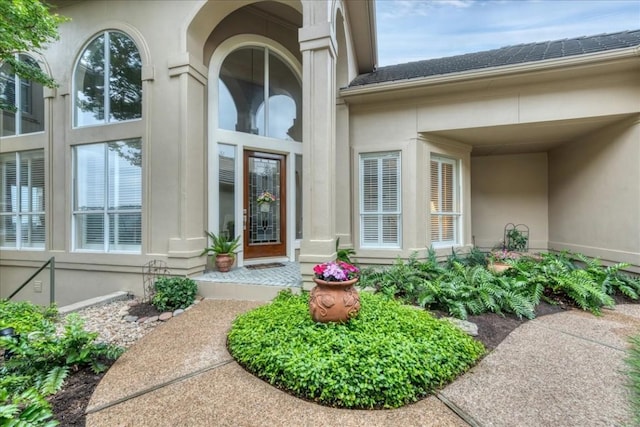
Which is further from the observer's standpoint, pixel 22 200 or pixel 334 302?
pixel 22 200

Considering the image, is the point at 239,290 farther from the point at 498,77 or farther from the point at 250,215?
the point at 498,77

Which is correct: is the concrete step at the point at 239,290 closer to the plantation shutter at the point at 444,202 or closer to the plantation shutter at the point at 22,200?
the plantation shutter at the point at 444,202

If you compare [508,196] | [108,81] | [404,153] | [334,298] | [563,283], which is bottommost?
[563,283]

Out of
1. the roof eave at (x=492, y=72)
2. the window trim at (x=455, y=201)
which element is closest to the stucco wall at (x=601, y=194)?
the roof eave at (x=492, y=72)

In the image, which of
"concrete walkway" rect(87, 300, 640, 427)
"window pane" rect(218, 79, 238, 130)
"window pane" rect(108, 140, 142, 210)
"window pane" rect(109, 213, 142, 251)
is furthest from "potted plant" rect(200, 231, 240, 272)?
"window pane" rect(218, 79, 238, 130)

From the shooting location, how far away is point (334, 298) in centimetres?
308

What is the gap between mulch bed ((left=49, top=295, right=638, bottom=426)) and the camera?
211cm

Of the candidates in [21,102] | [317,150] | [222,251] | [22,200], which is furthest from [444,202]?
[21,102]

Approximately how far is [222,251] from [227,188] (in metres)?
1.31

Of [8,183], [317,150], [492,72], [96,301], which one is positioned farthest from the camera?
[8,183]

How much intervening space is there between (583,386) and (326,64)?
4.68 m

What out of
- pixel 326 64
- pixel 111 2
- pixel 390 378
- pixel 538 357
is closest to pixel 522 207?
pixel 538 357

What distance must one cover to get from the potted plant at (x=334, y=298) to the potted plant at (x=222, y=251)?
2718 millimetres

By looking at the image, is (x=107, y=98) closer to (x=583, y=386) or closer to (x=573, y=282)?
(x=583, y=386)
